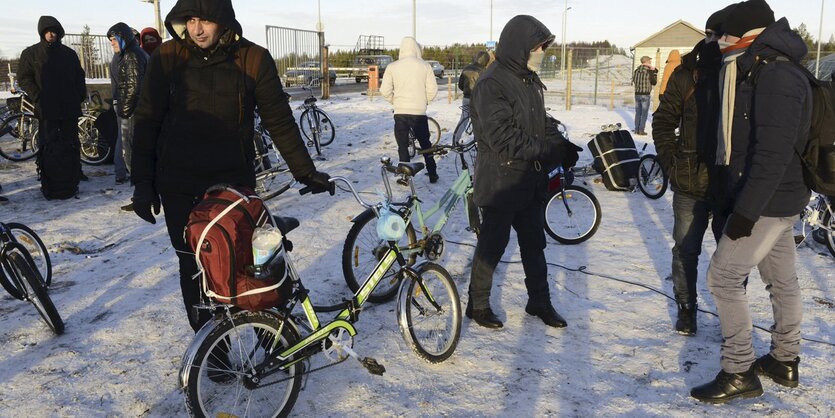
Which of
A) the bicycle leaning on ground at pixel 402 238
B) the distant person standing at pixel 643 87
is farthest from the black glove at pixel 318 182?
the distant person standing at pixel 643 87

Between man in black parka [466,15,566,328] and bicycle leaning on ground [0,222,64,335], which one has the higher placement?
man in black parka [466,15,566,328]

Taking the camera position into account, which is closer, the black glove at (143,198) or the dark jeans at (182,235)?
the black glove at (143,198)

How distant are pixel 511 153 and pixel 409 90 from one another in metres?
4.92

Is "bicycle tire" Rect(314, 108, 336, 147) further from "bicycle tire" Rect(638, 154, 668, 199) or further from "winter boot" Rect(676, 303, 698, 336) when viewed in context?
Answer: "winter boot" Rect(676, 303, 698, 336)

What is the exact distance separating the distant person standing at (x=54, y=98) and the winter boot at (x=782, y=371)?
7590 millimetres

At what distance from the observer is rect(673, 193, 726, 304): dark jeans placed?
3.83 m

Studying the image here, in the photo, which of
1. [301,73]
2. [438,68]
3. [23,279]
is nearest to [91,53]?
[301,73]

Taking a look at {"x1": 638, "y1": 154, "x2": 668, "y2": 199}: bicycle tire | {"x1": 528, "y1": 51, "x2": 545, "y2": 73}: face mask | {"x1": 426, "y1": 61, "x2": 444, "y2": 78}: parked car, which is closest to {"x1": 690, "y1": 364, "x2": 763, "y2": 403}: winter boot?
{"x1": 528, "y1": 51, "x2": 545, "y2": 73}: face mask

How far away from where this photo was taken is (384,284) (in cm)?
456

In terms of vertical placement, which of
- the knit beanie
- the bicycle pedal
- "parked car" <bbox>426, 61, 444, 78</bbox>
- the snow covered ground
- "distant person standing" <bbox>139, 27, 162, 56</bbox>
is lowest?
the snow covered ground

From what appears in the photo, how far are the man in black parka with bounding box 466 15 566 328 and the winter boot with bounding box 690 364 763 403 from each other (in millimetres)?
1127

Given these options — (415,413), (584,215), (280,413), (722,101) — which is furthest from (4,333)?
(584,215)

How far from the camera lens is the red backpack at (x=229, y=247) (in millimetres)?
2594

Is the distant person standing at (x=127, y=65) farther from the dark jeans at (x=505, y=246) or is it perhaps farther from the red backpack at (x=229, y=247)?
the red backpack at (x=229, y=247)
